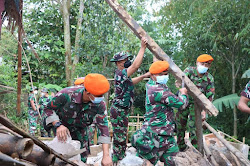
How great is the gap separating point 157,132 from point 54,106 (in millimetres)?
1335

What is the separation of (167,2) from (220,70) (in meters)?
3.15

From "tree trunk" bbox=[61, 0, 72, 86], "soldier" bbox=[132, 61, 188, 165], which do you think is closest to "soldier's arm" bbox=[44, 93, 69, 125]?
"soldier" bbox=[132, 61, 188, 165]

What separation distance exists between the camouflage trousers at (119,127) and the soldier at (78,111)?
132 cm

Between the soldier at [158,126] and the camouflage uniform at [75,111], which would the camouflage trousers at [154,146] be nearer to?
the soldier at [158,126]

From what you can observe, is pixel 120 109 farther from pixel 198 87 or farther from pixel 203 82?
pixel 203 82

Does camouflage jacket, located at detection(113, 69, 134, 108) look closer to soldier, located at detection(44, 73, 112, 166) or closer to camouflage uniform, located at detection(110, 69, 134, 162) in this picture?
camouflage uniform, located at detection(110, 69, 134, 162)

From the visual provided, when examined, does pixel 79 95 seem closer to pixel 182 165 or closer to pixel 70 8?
pixel 182 165

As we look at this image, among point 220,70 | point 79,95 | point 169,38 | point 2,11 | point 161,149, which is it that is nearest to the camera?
point 79,95

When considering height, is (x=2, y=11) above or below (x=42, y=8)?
below

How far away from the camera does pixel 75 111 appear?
306 cm

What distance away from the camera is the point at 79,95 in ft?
9.75

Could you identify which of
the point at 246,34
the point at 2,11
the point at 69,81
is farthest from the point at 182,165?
the point at 69,81

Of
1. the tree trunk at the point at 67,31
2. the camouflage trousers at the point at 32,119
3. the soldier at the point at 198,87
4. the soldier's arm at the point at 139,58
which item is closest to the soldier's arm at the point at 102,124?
the soldier's arm at the point at 139,58

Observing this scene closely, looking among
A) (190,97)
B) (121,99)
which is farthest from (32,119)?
(190,97)
